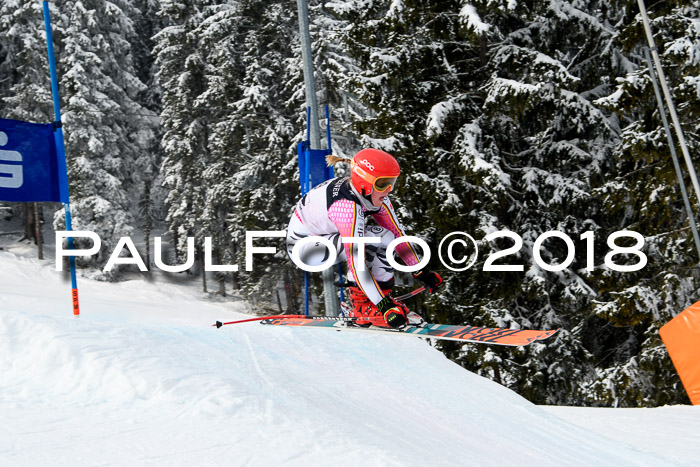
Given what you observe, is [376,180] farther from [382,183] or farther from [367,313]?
[367,313]

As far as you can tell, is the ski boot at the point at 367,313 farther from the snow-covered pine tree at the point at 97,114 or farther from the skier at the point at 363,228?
the snow-covered pine tree at the point at 97,114

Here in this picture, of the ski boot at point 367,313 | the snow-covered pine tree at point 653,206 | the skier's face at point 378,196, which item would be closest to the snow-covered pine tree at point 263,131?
the snow-covered pine tree at point 653,206

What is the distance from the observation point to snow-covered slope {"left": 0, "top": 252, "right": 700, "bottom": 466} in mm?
2518

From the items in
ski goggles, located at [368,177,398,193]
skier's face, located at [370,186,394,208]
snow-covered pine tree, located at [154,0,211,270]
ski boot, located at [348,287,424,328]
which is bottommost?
ski boot, located at [348,287,424,328]

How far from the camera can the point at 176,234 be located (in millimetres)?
26141

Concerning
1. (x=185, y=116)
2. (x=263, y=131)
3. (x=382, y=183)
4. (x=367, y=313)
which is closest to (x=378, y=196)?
(x=382, y=183)

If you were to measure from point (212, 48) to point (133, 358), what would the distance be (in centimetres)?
1810

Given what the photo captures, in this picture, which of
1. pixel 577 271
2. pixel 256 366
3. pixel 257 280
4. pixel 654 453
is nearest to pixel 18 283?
pixel 257 280

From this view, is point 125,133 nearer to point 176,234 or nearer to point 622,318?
point 176,234

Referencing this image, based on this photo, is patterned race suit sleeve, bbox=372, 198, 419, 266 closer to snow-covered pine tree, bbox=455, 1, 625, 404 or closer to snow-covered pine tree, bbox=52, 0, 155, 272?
snow-covered pine tree, bbox=455, 1, 625, 404

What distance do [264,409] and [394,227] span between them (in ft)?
9.67

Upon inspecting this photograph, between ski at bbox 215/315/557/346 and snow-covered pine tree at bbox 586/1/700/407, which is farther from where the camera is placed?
snow-covered pine tree at bbox 586/1/700/407

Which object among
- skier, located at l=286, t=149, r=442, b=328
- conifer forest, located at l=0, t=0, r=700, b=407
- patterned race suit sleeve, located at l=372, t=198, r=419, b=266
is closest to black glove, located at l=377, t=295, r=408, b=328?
skier, located at l=286, t=149, r=442, b=328

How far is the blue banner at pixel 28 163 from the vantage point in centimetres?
593
